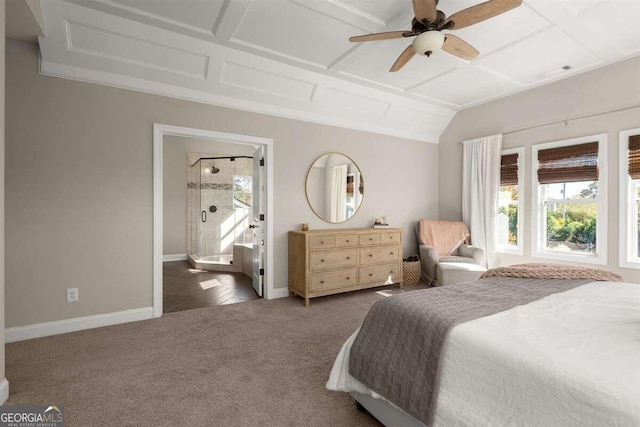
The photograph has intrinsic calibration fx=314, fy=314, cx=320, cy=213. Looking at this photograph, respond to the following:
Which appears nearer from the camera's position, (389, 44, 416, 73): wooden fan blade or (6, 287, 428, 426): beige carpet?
(6, 287, 428, 426): beige carpet

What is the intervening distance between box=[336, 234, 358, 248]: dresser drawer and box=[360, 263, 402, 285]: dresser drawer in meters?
0.39

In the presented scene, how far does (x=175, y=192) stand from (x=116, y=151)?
4058mm

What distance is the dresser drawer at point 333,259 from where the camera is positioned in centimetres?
388

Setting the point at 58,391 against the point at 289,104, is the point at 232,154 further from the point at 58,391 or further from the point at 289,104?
the point at 58,391

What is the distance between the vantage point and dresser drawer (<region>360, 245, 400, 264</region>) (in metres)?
4.28

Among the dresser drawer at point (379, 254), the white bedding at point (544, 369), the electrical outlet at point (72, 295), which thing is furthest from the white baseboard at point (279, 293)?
the white bedding at point (544, 369)

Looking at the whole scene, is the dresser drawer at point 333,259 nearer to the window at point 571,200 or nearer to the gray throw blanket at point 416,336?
the gray throw blanket at point 416,336

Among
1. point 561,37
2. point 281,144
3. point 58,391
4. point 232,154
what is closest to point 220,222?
point 232,154

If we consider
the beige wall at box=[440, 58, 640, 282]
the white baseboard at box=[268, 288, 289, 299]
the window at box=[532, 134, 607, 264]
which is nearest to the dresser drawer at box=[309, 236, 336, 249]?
the white baseboard at box=[268, 288, 289, 299]

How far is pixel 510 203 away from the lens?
476 cm

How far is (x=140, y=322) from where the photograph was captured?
3.26 meters

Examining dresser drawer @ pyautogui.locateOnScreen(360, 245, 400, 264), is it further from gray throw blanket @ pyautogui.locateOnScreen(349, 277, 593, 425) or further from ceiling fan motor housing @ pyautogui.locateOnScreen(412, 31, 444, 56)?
ceiling fan motor housing @ pyautogui.locateOnScreen(412, 31, 444, 56)

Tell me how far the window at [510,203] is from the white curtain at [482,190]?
0.15 m

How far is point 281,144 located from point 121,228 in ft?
6.89
